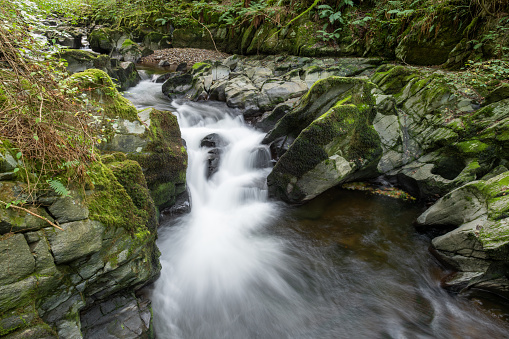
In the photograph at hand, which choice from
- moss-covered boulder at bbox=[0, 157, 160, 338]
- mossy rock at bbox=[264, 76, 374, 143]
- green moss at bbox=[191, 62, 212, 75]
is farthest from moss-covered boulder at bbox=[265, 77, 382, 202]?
green moss at bbox=[191, 62, 212, 75]

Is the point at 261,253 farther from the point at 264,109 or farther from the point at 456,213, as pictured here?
the point at 264,109

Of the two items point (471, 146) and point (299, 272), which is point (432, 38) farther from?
point (299, 272)

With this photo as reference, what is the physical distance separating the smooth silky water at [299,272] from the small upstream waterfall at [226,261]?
0.02 meters

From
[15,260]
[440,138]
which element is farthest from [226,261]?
[440,138]

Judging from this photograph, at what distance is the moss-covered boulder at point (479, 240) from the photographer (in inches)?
158

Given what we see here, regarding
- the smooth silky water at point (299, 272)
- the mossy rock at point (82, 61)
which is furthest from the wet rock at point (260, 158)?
the mossy rock at point (82, 61)

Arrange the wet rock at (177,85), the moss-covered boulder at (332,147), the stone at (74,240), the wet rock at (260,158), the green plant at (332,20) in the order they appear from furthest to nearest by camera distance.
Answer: the green plant at (332,20)
the wet rock at (177,85)
the wet rock at (260,158)
the moss-covered boulder at (332,147)
the stone at (74,240)

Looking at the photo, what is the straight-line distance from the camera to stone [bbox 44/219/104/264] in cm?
250

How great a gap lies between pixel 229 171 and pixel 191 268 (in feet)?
11.6

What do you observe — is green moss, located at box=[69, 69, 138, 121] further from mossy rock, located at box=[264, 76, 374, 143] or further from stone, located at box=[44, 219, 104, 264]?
mossy rock, located at box=[264, 76, 374, 143]

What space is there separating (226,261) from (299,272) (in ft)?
5.06

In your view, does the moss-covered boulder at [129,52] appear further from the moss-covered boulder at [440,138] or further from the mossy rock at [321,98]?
the moss-covered boulder at [440,138]

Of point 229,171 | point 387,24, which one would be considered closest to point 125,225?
point 229,171

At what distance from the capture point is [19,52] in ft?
8.50
